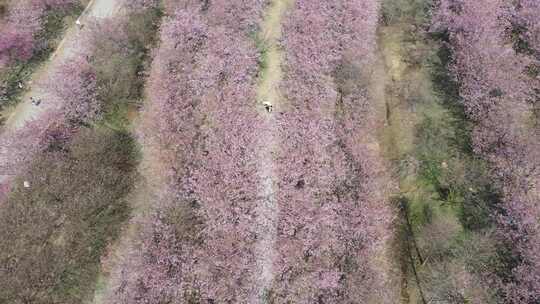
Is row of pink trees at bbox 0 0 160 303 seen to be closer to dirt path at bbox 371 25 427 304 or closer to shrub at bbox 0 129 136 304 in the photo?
shrub at bbox 0 129 136 304

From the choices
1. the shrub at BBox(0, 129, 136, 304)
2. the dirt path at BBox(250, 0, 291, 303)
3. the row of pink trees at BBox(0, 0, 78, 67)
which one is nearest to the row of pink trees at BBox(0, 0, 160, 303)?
the shrub at BBox(0, 129, 136, 304)

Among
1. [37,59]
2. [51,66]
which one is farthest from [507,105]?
[37,59]

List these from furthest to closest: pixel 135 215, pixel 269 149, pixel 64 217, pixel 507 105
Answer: pixel 507 105, pixel 269 149, pixel 135 215, pixel 64 217

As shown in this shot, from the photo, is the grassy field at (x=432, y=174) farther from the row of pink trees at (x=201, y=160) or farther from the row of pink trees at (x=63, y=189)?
the row of pink trees at (x=63, y=189)

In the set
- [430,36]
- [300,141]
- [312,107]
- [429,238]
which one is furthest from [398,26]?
[429,238]

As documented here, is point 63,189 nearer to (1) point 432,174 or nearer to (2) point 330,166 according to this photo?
(2) point 330,166
